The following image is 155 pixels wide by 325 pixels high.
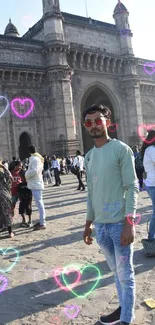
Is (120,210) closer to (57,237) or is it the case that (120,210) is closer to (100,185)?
(100,185)

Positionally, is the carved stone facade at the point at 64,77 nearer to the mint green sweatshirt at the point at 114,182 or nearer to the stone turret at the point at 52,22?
the stone turret at the point at 52,22

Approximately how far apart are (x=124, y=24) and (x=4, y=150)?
57.9 feet

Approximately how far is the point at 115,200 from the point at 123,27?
104 feet

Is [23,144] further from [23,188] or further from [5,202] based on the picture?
[5,202]

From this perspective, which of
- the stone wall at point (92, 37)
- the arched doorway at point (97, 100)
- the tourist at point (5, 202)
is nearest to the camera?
the tourist at point (5, 202)

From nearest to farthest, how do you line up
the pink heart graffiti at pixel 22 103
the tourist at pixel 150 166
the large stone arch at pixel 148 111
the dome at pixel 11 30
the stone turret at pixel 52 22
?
1. the tourist at pixel 150 166
2. the pink heart graffiti at pixel 22 103
3. the stone turret at pixel 52 22
4. the large stone arch at pixel 148 111
5. the dome at pixel 11 30

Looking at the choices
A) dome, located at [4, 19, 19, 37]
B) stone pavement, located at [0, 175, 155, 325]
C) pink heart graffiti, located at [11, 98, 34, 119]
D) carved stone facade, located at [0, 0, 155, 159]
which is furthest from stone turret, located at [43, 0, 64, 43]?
stone pavement, located at [0, 175, 155, 325]

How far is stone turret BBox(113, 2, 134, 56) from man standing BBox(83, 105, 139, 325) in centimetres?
3035

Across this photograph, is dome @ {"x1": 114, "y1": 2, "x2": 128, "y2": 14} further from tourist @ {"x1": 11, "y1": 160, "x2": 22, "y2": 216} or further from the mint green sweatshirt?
the mint green sweatshirt

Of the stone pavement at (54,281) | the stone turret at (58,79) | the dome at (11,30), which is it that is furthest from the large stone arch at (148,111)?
the stone pavement at (54,281)

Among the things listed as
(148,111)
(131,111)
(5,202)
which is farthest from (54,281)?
(148,111)

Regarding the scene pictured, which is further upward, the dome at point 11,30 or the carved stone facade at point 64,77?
the dome at point 11,30

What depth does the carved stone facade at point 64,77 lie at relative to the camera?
24.2 metres

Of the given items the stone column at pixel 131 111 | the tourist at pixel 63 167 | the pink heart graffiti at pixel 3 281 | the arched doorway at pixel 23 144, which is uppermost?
the stone column at pixel 131 111
